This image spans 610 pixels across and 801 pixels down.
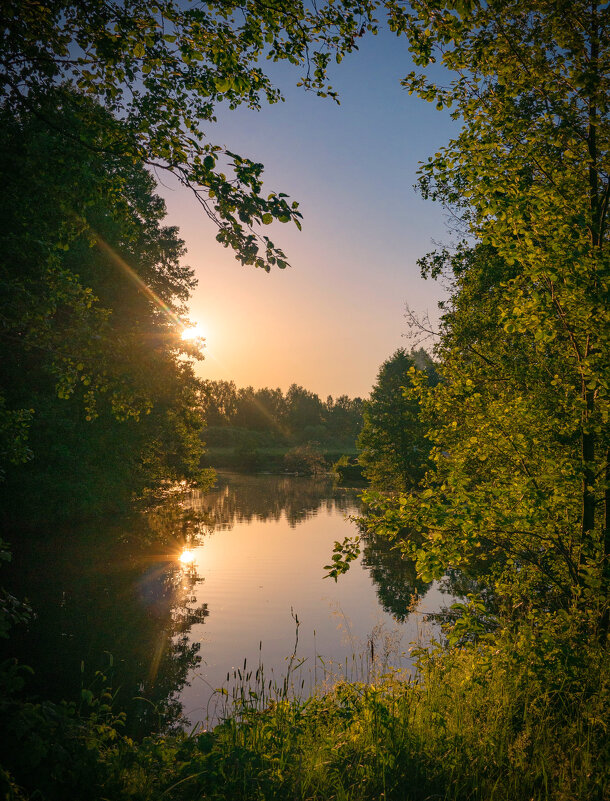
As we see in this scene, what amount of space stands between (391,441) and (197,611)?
27520 mm

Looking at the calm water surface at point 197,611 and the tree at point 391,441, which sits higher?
the tree at point 391,441

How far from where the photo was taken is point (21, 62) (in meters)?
4.64

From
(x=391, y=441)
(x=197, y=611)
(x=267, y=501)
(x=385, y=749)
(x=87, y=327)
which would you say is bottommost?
(x=267, y=501)

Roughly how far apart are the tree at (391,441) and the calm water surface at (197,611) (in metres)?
10.4

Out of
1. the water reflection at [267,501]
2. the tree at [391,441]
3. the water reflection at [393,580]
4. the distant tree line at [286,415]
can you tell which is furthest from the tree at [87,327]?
the distant tree line at [286,415]

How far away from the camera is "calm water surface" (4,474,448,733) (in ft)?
33.4

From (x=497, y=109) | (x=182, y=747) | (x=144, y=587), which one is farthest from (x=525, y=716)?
(x=144, y=587)

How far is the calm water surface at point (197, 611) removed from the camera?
10.2m

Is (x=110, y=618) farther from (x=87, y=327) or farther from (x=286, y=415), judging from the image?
(x=286, y=415)

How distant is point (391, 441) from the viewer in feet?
132

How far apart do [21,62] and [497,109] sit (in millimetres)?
5713

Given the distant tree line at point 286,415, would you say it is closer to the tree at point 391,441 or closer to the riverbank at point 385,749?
the tree at point 391,441

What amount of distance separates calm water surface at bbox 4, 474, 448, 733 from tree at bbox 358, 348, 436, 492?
1039 centimetres

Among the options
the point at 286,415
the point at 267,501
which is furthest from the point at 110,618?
the point at 286,415
